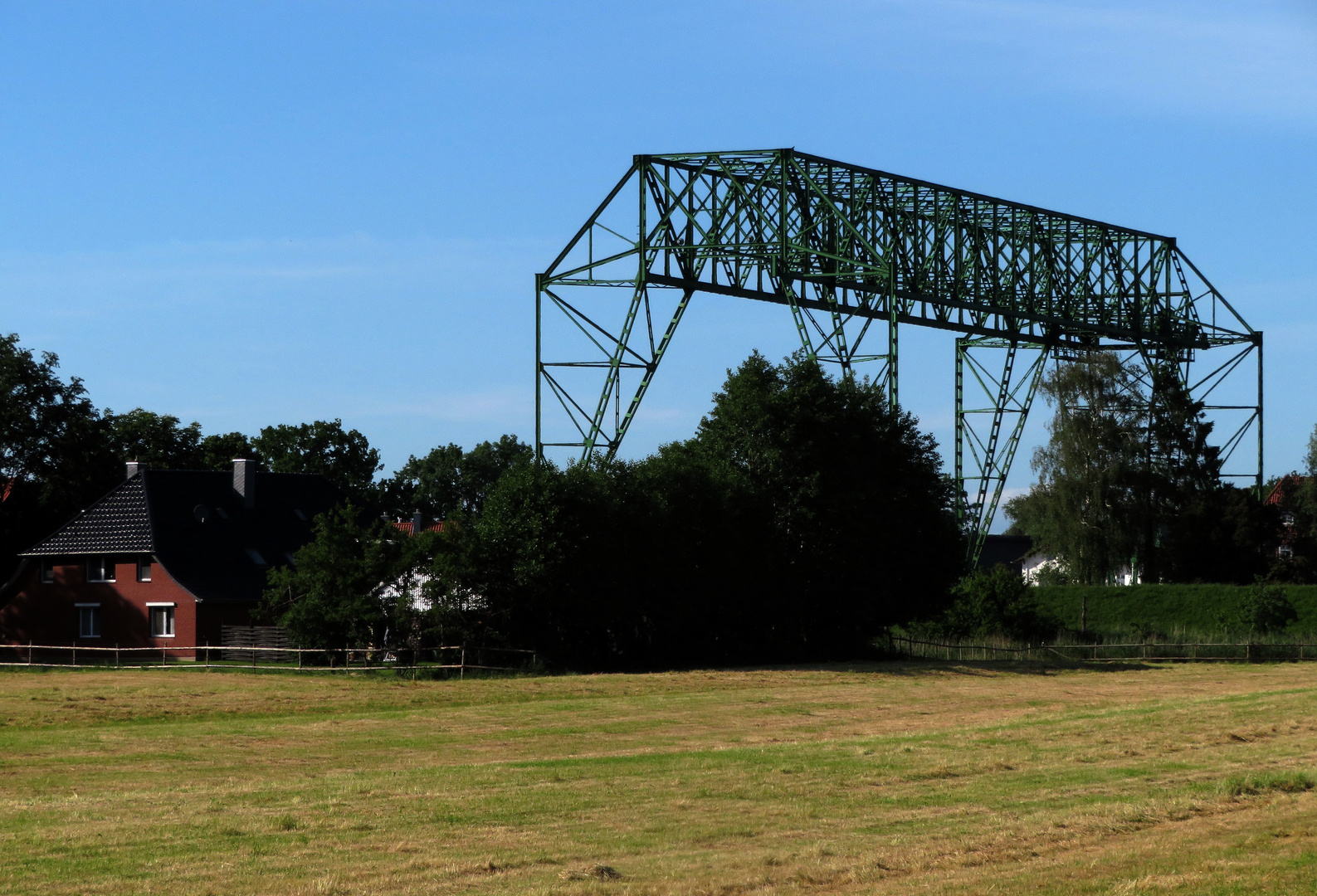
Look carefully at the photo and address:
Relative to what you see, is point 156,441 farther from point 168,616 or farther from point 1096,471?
point 1096,471

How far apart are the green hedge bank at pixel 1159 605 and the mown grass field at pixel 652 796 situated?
34.0 meters

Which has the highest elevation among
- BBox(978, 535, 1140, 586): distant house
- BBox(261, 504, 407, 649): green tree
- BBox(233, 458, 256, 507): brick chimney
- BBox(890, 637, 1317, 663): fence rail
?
BBox(233, 458, 256, 507): brick chimney

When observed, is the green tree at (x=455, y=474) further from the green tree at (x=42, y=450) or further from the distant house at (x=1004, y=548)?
→ the green tree at (x=42, y=450)

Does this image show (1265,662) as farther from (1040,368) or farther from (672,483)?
(672,483)

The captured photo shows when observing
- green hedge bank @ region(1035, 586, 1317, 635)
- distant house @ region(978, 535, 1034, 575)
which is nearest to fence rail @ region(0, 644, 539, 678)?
green hedge bank @ region(1035, 586, 1317, 635)

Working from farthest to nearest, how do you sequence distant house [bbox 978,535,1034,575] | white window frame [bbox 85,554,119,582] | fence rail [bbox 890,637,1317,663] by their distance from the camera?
distant house [bbox 978,535,1034,575]
white window frame [bbox 85,554,119,582]
fence rail [bbox 890,637,1317,663]

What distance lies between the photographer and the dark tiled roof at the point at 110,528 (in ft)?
202

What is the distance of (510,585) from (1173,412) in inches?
1739

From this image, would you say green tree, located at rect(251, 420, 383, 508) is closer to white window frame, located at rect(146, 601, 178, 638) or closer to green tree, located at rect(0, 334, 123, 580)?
green tree, located at rect(0, 334, 123, 580)

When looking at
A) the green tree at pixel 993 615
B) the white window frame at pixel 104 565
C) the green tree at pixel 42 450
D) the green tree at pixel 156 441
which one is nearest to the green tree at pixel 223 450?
the green tree at pixel 156 441

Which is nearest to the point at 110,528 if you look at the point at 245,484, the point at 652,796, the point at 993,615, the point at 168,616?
the point at 168,616

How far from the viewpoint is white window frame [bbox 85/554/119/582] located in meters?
62.2

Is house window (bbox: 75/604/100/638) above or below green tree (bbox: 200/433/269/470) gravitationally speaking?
below

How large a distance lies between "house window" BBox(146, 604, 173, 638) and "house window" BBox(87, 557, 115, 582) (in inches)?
109
